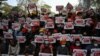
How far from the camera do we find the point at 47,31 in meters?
20.7

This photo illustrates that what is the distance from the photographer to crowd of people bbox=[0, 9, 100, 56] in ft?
65.6

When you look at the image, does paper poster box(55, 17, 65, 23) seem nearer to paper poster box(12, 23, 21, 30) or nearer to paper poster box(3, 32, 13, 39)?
paper poster box(12, 23, 21, 30)

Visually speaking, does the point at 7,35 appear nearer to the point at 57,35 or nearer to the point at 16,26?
the point at 16,26

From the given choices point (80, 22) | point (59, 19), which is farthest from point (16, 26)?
point (80, 22)

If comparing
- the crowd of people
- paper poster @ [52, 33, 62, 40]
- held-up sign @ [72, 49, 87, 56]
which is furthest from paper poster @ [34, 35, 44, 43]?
held-up sign @ [72, 49, 87, 56]

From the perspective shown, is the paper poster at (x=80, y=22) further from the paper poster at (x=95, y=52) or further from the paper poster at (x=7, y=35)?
the paper poster at (x=7, y=35)

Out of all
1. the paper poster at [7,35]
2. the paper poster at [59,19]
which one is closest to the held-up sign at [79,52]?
the paper poster at [59,19]

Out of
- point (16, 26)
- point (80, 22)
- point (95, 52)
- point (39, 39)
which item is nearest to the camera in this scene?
point (95, 52)

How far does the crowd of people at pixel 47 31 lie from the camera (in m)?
20.0

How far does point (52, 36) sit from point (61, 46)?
3.19ft

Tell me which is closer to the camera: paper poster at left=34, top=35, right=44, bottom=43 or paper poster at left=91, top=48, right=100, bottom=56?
paper poster at left=91, top=48, right=100, bottom=56

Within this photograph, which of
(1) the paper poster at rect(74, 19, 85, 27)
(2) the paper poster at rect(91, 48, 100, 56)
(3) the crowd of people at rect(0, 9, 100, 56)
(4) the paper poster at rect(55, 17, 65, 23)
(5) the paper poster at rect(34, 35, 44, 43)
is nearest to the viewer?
(2) the paper poster at rect(91, 48, 100, 56)

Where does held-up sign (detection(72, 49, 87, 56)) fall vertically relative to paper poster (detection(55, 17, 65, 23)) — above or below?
below

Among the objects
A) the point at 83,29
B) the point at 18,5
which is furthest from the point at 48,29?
the point at 18,5
